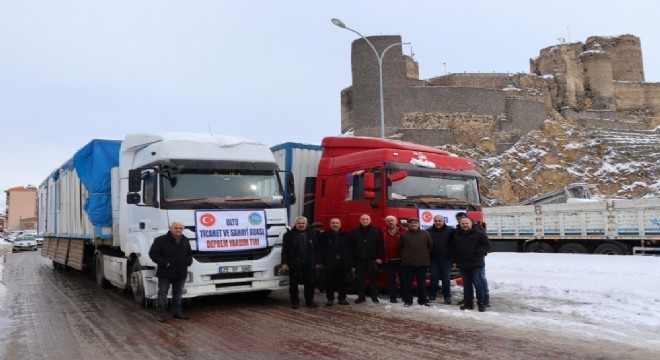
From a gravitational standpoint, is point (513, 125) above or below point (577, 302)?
above

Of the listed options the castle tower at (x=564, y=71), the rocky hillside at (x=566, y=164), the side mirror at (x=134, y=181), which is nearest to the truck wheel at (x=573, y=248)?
the side mirror at (x=134, y=181)

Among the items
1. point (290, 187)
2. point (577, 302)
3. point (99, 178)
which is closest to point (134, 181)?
point (99, 178)

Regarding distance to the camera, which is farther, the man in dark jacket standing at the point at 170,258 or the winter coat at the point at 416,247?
the winter coat at the point at 416,247

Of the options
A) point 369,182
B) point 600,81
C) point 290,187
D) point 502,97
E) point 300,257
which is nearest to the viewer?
point 300,257

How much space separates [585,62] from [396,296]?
70.5 meters

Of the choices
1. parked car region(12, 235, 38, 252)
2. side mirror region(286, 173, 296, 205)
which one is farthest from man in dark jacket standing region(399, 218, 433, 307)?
parked car region(12, 235, 38, 252)

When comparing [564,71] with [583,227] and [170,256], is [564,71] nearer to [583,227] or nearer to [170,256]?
[583,227]

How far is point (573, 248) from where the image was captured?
61.8ft

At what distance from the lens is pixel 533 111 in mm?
57312

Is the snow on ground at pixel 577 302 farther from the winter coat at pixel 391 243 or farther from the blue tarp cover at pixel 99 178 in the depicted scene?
the blue tarp cover at pixel 99 178

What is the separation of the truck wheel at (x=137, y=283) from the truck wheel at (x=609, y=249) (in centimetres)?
1542

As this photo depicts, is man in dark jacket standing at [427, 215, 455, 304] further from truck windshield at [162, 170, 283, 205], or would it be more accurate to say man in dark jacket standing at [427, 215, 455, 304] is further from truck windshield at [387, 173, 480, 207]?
truck windshield at [162, 170, 283, 205]

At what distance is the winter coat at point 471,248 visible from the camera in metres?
8.55

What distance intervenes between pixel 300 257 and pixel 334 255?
0.79m
